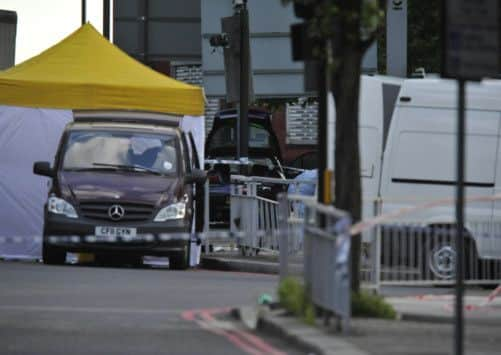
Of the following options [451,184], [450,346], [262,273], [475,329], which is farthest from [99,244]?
[450,346]

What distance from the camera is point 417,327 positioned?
1477 cm

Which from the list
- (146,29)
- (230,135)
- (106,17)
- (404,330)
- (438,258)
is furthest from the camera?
(230,135)

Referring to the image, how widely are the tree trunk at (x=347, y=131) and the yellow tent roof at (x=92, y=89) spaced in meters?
11.4

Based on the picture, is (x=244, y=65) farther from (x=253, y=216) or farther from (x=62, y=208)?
(x=62, y=208)

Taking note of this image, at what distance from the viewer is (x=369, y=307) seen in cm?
1511

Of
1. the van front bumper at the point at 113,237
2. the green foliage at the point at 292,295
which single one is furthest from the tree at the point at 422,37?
the green foliage at the point at 292,295

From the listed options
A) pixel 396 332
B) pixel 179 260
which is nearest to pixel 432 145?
pixel 179 260

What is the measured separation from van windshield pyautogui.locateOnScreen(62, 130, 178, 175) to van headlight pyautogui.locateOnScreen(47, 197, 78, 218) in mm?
780

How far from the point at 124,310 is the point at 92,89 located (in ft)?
31.7

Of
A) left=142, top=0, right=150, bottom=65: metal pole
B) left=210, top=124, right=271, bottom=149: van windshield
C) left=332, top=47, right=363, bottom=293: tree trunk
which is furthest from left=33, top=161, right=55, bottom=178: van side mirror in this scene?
left=210, top=124, right=271, bottom=149: van windshield

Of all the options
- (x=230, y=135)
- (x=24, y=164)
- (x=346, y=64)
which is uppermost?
(x=346, y=64)

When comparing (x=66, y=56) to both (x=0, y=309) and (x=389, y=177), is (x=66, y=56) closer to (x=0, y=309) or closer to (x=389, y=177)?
(x=389, y=177)

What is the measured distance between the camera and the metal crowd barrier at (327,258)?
1313 cm

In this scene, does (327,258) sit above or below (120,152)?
below
